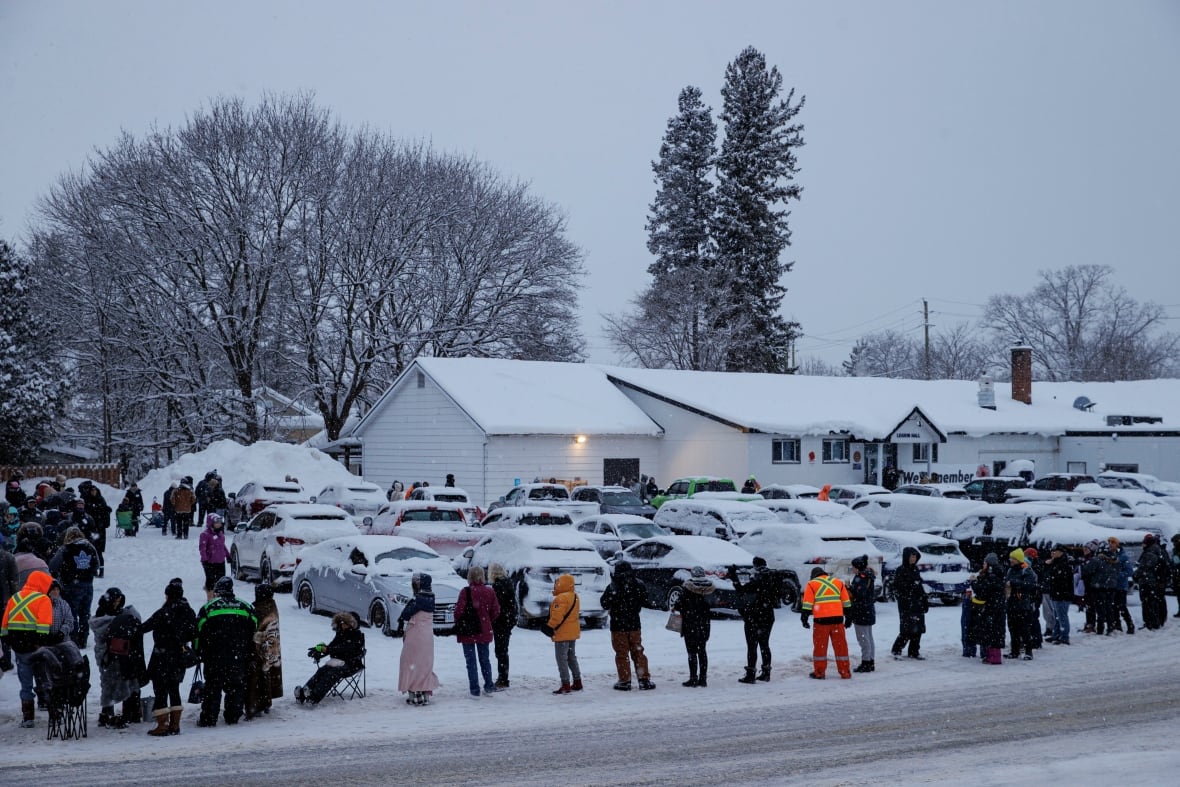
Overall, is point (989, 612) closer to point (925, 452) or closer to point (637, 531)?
point (637, 531)

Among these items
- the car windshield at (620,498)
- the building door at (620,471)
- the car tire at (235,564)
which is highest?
the building door at (620,471)

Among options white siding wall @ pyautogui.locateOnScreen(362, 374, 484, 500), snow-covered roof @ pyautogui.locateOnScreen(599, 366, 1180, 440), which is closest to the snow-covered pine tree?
white siding wall @ pyautogui.locateOnScreen(362, 374, 484, 500)

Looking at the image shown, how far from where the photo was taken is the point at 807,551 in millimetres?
20484

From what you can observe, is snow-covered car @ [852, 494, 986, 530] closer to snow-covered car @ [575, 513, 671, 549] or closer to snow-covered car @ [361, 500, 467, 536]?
snow-covered car @ [575, 513, 671, 549]

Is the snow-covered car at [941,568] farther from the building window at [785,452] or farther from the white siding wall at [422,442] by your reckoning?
the building window at [785,452]

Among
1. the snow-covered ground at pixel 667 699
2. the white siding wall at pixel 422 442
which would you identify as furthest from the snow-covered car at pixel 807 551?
the white siding wall at pixel 422 442

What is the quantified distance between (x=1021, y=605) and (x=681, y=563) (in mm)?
5548

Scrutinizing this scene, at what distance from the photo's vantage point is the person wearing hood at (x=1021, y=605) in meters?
16.6

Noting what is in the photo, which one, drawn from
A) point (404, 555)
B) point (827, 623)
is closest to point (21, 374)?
point (404, 555)

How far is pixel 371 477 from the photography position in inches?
1715

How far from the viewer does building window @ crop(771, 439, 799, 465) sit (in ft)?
133

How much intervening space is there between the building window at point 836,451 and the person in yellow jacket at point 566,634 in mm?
29540

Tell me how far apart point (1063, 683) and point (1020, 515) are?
380 inches

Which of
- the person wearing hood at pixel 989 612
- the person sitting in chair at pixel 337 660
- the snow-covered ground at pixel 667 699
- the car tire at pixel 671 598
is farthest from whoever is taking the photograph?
the car tire at pixel 671 598
